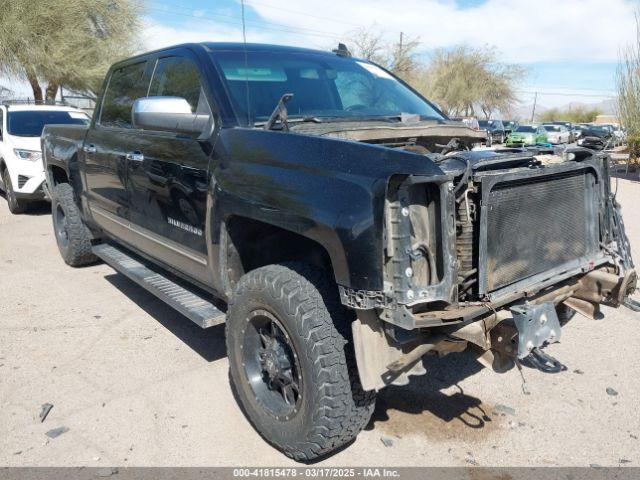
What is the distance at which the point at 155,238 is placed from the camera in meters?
3.96

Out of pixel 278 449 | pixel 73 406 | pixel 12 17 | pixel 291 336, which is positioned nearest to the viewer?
pixel 291 336

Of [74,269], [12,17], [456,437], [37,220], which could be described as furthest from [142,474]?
[12,17]

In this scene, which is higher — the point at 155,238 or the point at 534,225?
the point at 534,225

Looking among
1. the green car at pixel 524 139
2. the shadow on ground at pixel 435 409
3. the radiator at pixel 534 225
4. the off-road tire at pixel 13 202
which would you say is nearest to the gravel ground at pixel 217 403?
the shadow on ground at pixel 435 409

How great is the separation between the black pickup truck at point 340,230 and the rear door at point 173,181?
0.02m

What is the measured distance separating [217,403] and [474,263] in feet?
5.99

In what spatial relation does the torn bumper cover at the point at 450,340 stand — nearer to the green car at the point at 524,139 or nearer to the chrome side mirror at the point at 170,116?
the green car at the point at 524,139

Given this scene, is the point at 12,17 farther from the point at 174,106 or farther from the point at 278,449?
the point at 278,449

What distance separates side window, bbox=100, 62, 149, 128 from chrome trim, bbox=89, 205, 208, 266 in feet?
2.49

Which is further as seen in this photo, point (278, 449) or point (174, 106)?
point (174, 106)

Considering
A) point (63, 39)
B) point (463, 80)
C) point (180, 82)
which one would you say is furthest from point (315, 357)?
point (463, 80)

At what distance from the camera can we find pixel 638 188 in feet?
46.5

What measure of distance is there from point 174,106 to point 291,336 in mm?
1467

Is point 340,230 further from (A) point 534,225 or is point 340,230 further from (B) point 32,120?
(B) point 32,120
